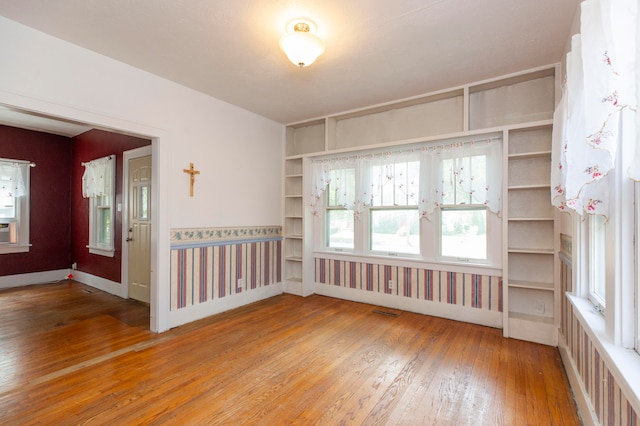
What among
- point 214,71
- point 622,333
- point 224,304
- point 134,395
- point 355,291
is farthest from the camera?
point 355,291

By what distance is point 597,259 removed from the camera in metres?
2.00

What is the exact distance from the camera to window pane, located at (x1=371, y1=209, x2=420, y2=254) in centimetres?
396

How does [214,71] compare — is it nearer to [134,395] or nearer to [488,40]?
[488,40]

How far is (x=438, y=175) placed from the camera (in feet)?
12.0

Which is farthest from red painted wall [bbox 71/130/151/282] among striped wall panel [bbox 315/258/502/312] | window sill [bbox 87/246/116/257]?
striped wall panel [bbox 315/258/502/312]

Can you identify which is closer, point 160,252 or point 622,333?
point 622,333

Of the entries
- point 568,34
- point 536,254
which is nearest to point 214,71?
point 568,34

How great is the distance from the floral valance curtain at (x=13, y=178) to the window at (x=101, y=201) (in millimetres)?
939

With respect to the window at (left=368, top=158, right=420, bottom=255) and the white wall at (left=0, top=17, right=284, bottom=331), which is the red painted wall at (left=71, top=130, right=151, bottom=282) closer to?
the white wall at (left=0, top=17, right=284, bottom=331)

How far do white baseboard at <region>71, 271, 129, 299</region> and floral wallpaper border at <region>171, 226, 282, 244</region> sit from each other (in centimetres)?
184

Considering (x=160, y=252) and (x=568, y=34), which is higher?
(x=568, y=34)

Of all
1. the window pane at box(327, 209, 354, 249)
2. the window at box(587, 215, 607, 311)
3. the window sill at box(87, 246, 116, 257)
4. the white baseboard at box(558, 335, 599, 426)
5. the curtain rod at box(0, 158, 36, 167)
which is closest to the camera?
the white baseboard at box(558, 335, 599, 426)

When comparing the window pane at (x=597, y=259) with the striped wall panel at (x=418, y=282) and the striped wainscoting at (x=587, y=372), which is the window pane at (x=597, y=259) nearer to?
the striped wainscoting at (x=587, y=372)

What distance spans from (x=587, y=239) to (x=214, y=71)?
11.7 ft
